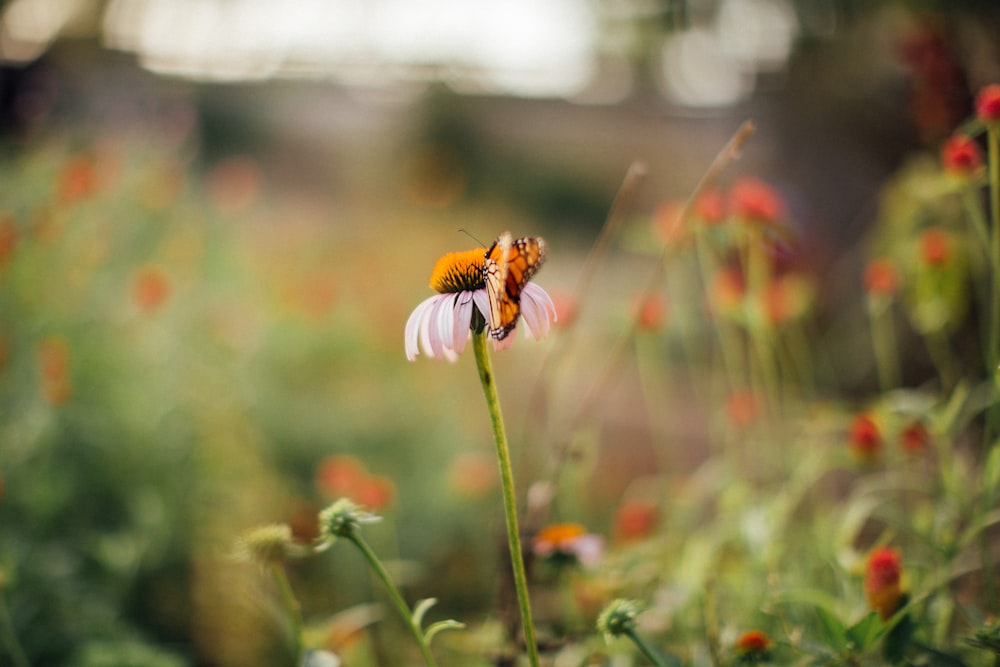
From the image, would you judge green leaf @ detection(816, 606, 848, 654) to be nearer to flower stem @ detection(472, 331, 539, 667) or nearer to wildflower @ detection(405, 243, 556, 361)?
flower stem @ detection(472, 331, 539, 667)

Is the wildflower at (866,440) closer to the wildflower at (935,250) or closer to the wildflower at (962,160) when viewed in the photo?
the wildflower at (935,250)

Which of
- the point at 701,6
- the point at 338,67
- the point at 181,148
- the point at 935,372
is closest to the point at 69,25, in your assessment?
the point at 181,148

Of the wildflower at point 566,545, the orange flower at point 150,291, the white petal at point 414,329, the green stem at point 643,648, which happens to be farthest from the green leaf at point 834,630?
the orange flower at point 150,291

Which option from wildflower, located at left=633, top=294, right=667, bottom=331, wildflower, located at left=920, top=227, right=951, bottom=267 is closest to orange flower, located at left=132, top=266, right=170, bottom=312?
wildflower, located at left=633, top=294, right=667, bottom=331

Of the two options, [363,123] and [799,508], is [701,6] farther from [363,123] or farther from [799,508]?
[799,508]

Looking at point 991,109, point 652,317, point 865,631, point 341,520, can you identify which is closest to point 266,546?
point 341,520

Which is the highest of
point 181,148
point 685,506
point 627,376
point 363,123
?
point 363,123

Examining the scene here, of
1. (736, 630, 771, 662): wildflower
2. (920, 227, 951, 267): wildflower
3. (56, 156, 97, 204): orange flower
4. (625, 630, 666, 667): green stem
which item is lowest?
(736, 630, 771, 662): wildflower
